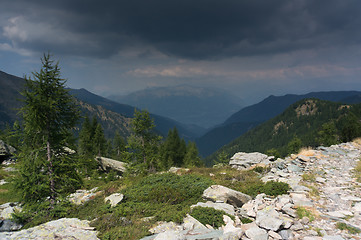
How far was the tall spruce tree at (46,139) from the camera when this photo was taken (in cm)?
1085

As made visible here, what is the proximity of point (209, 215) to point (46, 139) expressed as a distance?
10.9 m

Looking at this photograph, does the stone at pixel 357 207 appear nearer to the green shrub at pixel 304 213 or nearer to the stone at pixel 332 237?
the green shrub at pixel 304 213

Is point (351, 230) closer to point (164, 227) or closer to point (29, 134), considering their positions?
point (164, 227)

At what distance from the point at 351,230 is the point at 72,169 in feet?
47.1

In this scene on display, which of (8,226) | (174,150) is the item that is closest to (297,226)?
(8,226)

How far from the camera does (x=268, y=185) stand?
10383 millimetres

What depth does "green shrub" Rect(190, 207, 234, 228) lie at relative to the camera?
6849 millimetres

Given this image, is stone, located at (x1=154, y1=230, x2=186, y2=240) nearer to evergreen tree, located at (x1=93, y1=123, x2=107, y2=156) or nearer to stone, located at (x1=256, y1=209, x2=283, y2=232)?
stone, located at (x1=256, y1=209, x2=283, y2=232)

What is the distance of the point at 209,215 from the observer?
7.29 m

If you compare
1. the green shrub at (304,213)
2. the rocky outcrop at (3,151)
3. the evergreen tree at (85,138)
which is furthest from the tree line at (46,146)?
the rocky outcrop at (3,151)

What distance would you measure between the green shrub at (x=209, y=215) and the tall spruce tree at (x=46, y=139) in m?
8.68

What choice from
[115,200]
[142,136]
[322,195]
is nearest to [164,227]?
[115,200]

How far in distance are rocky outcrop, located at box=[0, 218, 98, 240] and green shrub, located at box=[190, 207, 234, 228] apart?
3.93 metres

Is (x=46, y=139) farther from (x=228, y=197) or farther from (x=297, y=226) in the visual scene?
(x=297, y=226)
